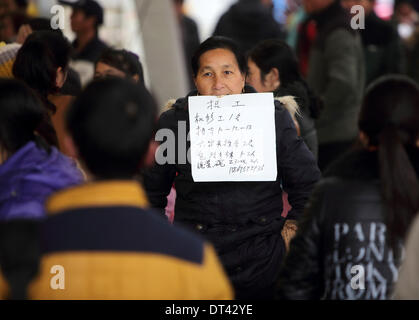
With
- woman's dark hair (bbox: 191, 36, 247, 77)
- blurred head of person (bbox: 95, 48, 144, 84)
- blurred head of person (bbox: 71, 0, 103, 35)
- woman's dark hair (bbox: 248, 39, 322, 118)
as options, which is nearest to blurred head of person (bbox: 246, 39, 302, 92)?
woman's dark hair (bbox: 248, 39, 322, 118)

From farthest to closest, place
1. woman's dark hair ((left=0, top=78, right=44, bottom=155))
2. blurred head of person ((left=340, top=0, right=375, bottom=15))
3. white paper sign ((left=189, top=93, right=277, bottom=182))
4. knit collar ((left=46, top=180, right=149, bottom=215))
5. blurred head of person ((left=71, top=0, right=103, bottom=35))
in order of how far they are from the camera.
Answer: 1. blurred head of person ((left=340, top=0, right=375, bottom=15))
2. blurred head of person ((left=71, top=0, right=103, bottom=35))
3. white paper sign ((left=189, top=93, right=277, bottom=182))
4. woman's dark hair ((left=0, top=78, right=44, bottom=155))
5. knit collar ((left=46, top=180, right=149, bottom=215))

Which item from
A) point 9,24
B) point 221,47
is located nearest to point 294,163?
point 221,47

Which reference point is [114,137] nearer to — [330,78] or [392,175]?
[392,175]

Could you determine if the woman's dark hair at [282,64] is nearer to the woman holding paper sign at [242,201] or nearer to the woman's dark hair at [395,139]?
the woman holding paper sign at [242,201]

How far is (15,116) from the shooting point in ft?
8.46

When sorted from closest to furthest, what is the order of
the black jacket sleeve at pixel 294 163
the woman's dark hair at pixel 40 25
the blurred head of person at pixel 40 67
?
the black jacket sleeve at pixel 294 163
the blurred head of person at pixel 40 67
the woman's dark hair at pixel 40 25

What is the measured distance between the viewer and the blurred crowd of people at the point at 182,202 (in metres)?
1.96

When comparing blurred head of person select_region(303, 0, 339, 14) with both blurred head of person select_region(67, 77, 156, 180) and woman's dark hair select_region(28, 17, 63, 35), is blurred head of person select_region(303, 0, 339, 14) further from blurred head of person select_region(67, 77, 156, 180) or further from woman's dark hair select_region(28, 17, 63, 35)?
blurred head of person select_region(67, 77, 156, 180)

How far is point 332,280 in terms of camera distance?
250 cm

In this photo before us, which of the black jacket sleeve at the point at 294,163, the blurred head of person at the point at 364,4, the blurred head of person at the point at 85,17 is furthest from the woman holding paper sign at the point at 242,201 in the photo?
the blurred head of person at the point at 364,4

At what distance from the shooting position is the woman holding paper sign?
3.23 metres
